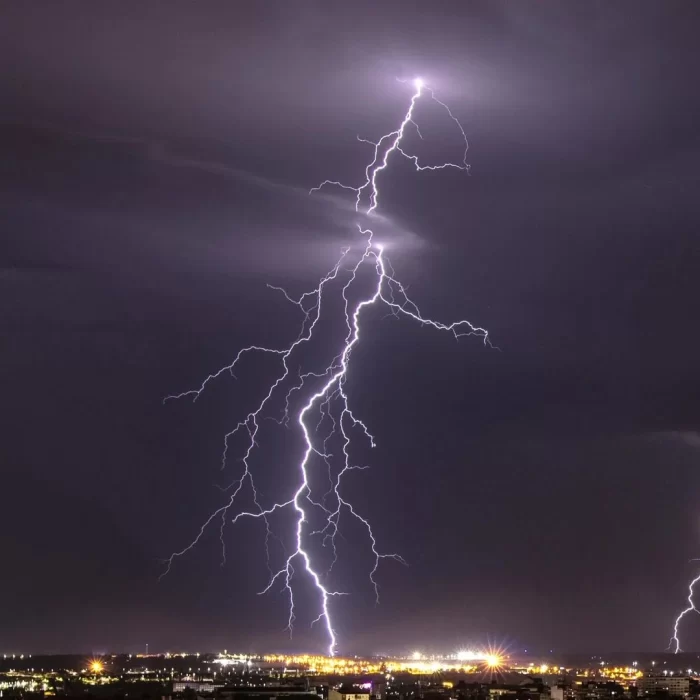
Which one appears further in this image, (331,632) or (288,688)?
(288,688)

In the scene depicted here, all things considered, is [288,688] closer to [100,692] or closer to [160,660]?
[100,692]

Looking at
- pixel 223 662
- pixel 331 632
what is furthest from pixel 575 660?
pixel 331 632

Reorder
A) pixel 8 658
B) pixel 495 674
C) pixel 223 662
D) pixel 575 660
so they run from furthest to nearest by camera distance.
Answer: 1. pixel 8 658
2. pixel 575 660
3. pixel 223 662
4. pixel 495 674

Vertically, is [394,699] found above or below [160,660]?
below

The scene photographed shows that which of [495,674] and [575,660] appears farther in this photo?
[575,660]

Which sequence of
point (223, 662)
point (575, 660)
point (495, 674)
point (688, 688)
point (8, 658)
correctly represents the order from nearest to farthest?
1. point (688, 688)
2. point (495, 674)
3. point (223, 662)
4. point (575, 660)
5. point (8, 658)

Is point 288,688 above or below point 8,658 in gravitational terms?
below

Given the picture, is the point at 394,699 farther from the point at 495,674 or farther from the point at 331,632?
the point at 495,674

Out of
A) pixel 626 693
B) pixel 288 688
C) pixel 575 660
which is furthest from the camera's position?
pixel 575 660

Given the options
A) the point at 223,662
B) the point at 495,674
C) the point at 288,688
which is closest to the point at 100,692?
the point at 288,688
